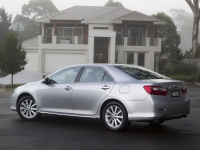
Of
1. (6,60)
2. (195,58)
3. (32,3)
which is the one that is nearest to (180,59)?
(195,58)

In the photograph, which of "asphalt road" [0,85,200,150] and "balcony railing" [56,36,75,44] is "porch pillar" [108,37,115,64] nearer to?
"balcony railing" [56,36,75,44]

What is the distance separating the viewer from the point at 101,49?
39.9 metres

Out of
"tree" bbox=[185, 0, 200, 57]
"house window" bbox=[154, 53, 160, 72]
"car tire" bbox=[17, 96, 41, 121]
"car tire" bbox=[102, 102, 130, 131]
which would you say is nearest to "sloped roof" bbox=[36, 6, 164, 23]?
"house window" bbox=[154, 53, 160, 72]

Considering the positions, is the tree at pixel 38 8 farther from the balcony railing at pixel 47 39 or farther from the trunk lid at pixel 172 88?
the trunk lid at pixel 172 88

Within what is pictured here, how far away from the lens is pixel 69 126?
9.30 meters

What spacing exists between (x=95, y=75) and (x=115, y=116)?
1241mm

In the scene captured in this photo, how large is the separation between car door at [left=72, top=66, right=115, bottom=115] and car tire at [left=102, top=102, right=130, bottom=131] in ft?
0.88

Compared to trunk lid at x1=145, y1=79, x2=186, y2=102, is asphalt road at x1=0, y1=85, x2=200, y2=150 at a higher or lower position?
lower

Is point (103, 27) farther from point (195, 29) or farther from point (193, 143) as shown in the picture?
point (193, 143)

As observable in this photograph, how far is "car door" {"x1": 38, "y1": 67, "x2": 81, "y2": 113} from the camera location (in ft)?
30.3

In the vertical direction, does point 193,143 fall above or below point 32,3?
below

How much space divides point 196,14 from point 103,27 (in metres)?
10.1

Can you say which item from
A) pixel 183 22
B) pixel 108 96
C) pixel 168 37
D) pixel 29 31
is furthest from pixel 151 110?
pixel 183 22

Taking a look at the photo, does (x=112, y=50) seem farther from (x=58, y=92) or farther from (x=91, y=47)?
(x=58, y=92)
